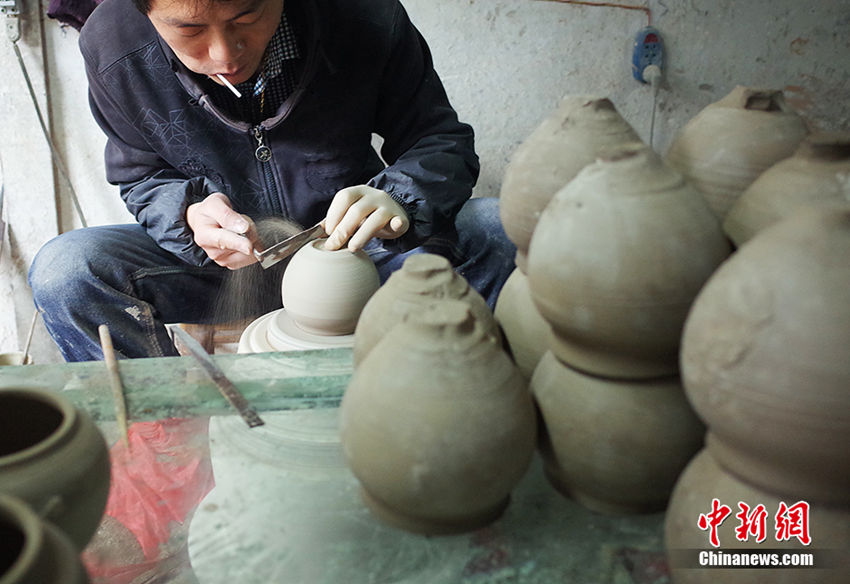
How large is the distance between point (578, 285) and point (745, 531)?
1.07 feet

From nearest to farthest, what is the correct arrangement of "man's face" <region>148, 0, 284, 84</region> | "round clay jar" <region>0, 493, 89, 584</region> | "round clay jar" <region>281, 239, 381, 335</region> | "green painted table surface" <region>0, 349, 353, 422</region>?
"round clay jar" <region>0, 493, 89, 584</region>, "green painted table surface" <region>0, 349, 353, 422</region>, "man's face" <region>148, 0, 284, 84</region>, "round clay jar" <region>281, 239, 381, 335</region>

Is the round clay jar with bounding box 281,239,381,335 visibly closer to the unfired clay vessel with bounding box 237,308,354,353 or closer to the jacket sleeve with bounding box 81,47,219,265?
the unfired clay vessel with bounding box 237,308,354,353

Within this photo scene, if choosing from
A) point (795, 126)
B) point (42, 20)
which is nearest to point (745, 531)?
point (795, 126)

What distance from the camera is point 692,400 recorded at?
0.74m

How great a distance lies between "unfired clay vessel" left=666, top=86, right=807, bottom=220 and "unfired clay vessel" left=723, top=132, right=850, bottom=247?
85mm

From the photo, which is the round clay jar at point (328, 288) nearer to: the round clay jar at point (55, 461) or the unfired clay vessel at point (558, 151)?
the unfired clay vessel at point (558, 151)

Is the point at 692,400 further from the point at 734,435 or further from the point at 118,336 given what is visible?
the point at 118,336

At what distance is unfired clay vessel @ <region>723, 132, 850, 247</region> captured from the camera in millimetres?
842

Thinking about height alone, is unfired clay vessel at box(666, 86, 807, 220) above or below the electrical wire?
above

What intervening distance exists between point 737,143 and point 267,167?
156 cm

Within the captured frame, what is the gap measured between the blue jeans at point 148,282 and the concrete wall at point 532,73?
715 millimetres

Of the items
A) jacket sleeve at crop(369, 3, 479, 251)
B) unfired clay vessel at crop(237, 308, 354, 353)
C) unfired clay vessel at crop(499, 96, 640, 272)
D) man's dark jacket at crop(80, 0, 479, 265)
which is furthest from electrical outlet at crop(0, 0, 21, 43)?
unfired clay vessel at crop(499, 96, 640, 272)

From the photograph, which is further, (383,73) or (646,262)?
(383,73)

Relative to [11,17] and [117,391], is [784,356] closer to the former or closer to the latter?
[117,391]
